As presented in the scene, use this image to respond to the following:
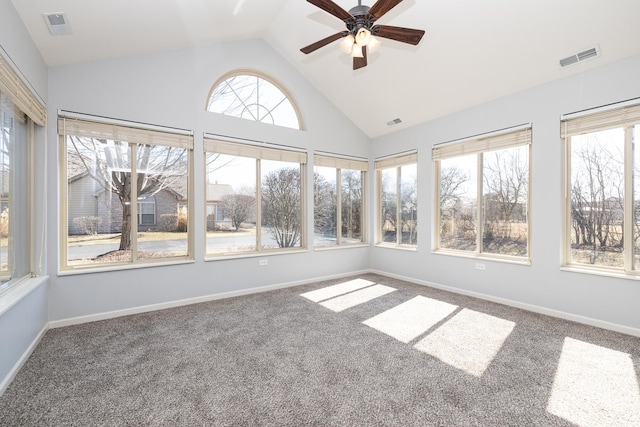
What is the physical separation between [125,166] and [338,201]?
353 cm

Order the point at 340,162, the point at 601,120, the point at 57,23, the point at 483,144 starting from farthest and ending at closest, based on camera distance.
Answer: the point at 340,162 → the point at 483,144 → the point at 601,120 → the point at 57,23

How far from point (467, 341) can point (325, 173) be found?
3.65m

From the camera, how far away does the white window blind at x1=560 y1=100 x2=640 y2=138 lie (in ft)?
10.2

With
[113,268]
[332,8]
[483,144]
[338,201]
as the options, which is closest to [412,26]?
[332,8]

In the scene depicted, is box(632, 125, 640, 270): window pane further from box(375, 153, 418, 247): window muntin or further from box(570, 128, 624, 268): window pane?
box(375, 153, 418, 247): window muntin

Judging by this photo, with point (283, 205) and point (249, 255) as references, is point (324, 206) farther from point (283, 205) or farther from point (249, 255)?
point (249, 255)

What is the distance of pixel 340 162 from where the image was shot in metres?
5.72

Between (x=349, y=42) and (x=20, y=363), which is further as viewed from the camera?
(x=349, y=42)

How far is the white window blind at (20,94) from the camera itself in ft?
7.27

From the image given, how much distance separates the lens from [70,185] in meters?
3.49

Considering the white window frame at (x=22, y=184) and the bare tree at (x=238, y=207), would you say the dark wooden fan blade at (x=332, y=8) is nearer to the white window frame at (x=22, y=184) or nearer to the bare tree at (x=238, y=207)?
the white window frame at (x=22, y=184)

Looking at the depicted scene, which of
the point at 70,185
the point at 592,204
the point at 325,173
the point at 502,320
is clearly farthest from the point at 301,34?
the point at 502,320

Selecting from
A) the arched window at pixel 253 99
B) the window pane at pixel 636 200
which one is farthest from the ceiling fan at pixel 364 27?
the window pane at pixel 636 200

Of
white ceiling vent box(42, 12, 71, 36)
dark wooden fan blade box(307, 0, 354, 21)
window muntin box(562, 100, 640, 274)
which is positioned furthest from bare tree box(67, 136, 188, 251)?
window muntin box(562, 100, 640, 274)
